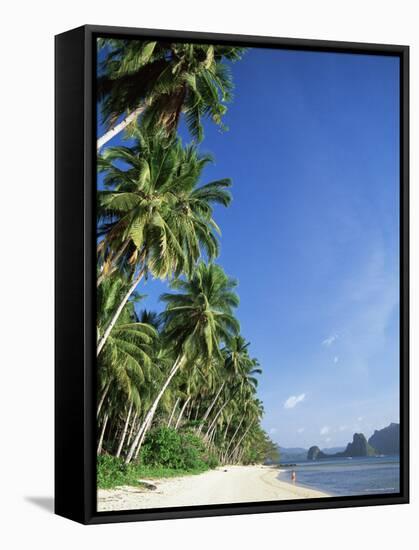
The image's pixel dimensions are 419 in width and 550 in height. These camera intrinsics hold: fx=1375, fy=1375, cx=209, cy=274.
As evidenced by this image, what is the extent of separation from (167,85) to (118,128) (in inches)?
33.9

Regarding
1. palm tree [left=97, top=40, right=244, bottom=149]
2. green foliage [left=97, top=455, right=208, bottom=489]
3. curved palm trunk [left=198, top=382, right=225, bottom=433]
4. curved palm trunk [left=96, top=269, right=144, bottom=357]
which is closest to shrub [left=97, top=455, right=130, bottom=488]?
green foliage [left=97, top=455, right=208, bottom=489]

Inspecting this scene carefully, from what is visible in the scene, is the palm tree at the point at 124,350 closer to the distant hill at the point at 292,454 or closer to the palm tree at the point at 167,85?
the palm tree at the point at 167,85

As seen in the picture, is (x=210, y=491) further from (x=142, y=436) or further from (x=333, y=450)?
(x=333, y=450)

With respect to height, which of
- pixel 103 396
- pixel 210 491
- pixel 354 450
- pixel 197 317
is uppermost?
pixel 197 317

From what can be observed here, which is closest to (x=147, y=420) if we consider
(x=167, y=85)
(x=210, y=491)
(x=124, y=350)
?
(x=124, y=350)

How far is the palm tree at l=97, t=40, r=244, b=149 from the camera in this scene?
41.6 feet

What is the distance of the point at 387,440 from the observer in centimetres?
1406

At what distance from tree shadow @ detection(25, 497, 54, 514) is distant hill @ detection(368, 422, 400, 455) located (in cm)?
329

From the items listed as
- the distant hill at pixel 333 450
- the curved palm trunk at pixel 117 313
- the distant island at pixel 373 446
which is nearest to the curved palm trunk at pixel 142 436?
the curved palm trunk at pixel 117 313

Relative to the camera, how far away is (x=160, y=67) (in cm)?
1305

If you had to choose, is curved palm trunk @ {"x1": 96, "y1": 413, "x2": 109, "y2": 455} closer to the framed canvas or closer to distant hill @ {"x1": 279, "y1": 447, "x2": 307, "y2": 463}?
the framed canvas

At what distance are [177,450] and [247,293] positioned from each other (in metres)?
1.74

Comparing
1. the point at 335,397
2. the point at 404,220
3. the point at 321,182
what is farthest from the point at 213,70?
the point at 335,397

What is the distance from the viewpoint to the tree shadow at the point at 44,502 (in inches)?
525
